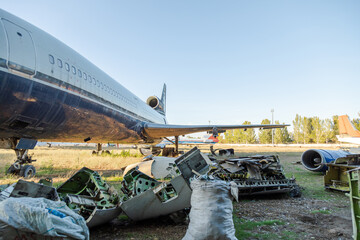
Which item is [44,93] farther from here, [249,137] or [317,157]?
[249,137]

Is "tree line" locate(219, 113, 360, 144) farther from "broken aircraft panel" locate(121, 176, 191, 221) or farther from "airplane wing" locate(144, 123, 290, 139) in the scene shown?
"broken aircraft panel" locate(121, 176, 191, 221)

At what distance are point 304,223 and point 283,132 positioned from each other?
65359 millimetres

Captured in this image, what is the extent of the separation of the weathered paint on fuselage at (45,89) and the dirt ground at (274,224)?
327cm

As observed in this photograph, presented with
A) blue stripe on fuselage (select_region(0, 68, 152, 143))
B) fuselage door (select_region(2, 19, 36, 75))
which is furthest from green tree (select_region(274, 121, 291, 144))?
fuselage door (select_region(2, 19, 36, 75))

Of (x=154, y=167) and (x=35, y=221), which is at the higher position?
(x=35, y=221)

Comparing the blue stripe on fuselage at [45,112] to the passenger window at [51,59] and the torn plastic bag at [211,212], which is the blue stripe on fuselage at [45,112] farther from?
the torn plastic bag at [211,212]

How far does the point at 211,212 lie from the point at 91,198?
7.83 feet

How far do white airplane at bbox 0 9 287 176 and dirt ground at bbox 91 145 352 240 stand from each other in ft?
10.8

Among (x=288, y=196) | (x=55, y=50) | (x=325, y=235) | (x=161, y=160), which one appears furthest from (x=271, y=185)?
(x=55, y=50)

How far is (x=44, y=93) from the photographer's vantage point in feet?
16.8

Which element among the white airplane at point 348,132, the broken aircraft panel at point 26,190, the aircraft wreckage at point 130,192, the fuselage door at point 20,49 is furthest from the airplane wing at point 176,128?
the white airplane at point 348,132

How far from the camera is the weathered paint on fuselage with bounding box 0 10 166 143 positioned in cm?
443

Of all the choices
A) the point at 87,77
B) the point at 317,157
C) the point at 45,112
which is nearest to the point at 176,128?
the point at 87,77

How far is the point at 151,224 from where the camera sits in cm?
388
